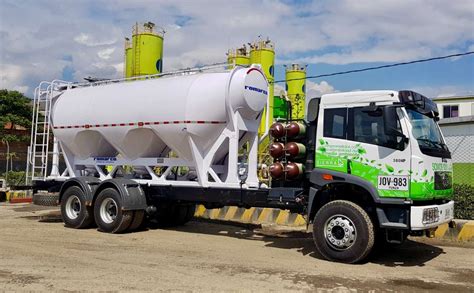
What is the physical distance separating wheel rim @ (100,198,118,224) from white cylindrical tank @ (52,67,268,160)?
1166mm

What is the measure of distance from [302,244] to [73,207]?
18.9 ft

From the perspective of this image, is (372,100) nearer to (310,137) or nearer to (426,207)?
(310,137)

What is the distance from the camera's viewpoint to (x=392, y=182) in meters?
7.66

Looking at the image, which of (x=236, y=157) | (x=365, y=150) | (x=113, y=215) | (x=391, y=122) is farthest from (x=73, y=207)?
(x=391, y=122)

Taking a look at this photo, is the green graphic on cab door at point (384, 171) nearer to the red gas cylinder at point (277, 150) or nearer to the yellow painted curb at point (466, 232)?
the red gas cylinder at point (277, 150)

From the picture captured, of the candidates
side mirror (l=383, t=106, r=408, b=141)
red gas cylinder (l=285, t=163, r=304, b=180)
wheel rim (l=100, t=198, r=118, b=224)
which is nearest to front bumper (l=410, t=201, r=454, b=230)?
side mirror (l=383, t=106, r=408, b=141)

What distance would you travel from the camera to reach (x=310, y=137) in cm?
877

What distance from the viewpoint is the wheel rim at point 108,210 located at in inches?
436

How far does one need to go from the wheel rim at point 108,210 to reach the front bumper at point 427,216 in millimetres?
6558

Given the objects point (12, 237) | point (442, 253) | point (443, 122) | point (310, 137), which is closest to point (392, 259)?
point (442, 253)

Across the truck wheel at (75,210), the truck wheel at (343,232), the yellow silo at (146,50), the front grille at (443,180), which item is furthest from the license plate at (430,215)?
the yellow silo at (146,50)

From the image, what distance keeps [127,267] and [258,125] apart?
4.35 m

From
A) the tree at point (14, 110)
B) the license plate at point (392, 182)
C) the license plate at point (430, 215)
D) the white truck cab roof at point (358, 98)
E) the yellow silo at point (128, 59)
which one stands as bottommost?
the license plate at point (430, 215)

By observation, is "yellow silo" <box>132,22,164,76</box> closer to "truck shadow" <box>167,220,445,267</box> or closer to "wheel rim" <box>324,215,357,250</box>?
"truck shadow" <box>167,220,445,267</box>
